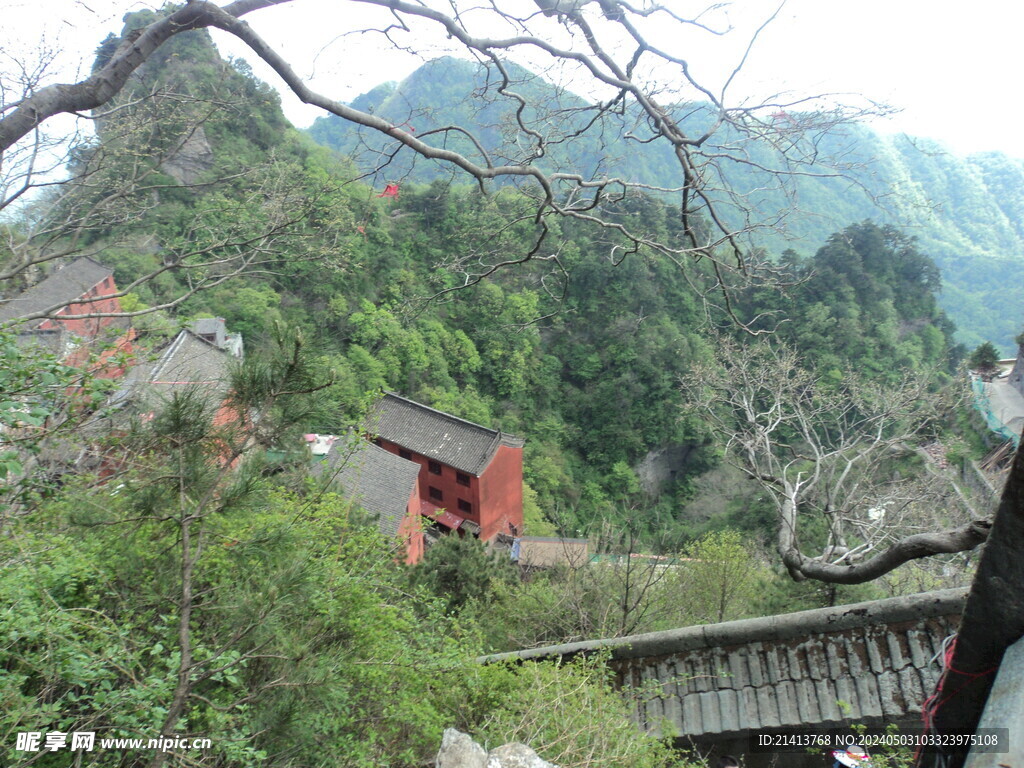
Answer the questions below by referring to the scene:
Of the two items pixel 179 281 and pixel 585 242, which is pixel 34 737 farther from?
pixel 585 242

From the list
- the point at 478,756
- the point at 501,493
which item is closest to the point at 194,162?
the point at 501,493

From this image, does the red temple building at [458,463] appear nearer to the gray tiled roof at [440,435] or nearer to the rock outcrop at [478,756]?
the gray tiled roof at [440,435]

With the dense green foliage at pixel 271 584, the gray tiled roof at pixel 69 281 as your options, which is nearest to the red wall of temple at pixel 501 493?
the dense green foliage at pixel 271 584

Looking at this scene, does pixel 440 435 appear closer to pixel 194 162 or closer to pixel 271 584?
pixel 271 584

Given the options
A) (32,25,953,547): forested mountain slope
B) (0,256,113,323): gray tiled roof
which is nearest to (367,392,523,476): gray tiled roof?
(32,25,953,547): forested mountain slope

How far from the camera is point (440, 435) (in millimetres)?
15297

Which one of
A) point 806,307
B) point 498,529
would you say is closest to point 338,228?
point 498,529

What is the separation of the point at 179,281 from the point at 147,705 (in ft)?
60.5

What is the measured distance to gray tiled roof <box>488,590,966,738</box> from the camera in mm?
2812

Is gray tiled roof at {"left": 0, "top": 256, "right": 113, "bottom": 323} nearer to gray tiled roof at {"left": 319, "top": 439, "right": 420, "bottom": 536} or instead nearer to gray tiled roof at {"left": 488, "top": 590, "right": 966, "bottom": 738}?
gray tiled roof at {"left": 319, "top": 439, "right": 420, "bottom": 536}

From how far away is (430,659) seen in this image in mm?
3393

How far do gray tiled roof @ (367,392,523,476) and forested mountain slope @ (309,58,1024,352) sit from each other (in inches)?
252

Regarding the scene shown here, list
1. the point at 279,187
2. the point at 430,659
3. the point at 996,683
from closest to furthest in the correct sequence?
the point at 996,683, the point at 430,659, the point at 279,187

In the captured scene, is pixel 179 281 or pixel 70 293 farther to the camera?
pixel 179 281
